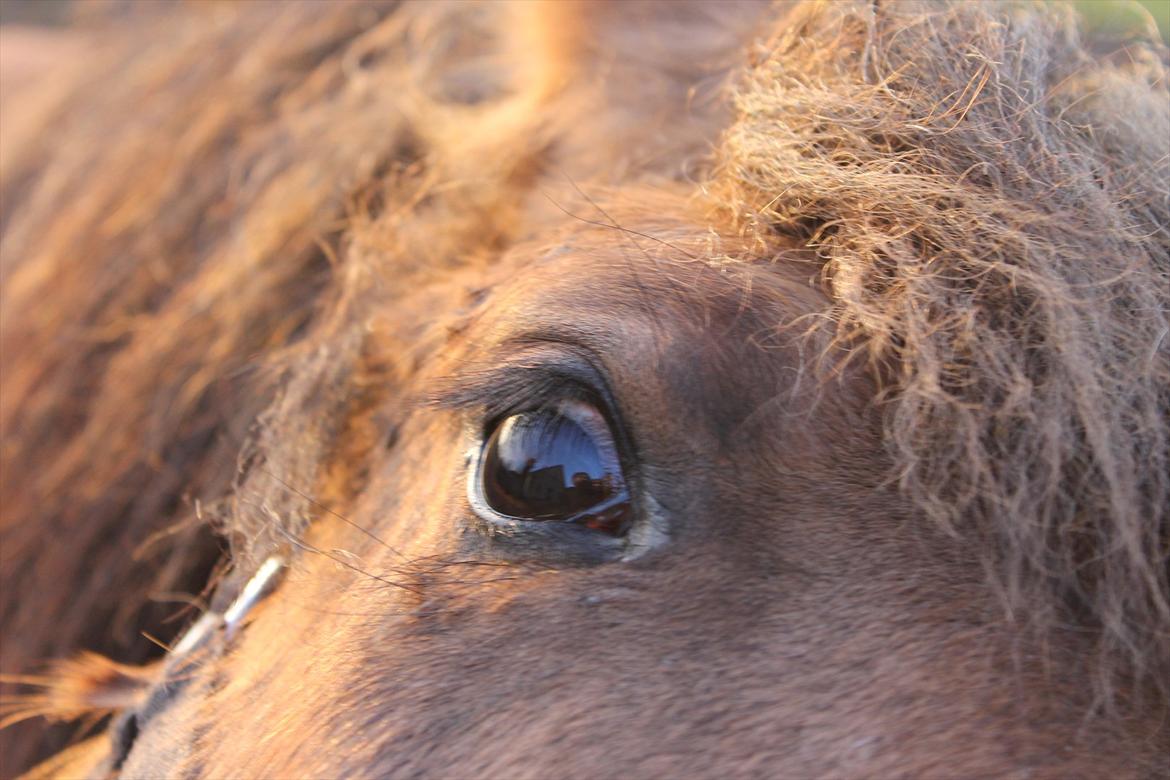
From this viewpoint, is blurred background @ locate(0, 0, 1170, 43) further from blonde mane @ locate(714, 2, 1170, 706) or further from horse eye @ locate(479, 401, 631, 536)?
A: horse eye @ locate(479, 401, 631, 536)

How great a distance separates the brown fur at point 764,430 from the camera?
98 cm

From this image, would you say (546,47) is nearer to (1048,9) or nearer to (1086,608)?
(1048,9)

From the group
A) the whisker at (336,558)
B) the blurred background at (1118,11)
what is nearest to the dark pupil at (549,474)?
the whisker at (336,558)

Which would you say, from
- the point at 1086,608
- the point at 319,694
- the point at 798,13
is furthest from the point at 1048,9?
the point at 319,694

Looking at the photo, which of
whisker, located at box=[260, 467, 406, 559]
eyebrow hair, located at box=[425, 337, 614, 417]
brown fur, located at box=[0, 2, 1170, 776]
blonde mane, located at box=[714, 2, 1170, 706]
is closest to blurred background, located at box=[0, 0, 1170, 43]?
brown fur, located at box=[0, 2, 1170, 776]

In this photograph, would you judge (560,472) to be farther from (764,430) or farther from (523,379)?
(764,430)

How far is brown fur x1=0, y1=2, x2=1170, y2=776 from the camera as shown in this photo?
3.22 ft

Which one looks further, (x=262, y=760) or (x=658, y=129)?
(x=658, y=129)

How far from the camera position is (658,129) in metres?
1.61

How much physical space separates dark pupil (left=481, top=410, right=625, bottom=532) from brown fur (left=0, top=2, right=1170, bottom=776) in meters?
0.05

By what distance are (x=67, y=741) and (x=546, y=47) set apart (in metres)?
1.37

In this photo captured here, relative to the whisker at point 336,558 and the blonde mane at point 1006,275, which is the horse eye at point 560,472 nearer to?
the whisker at point 336,558

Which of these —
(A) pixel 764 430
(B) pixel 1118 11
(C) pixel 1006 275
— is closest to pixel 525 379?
(A) pixel 764 430

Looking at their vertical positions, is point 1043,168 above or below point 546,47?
below
